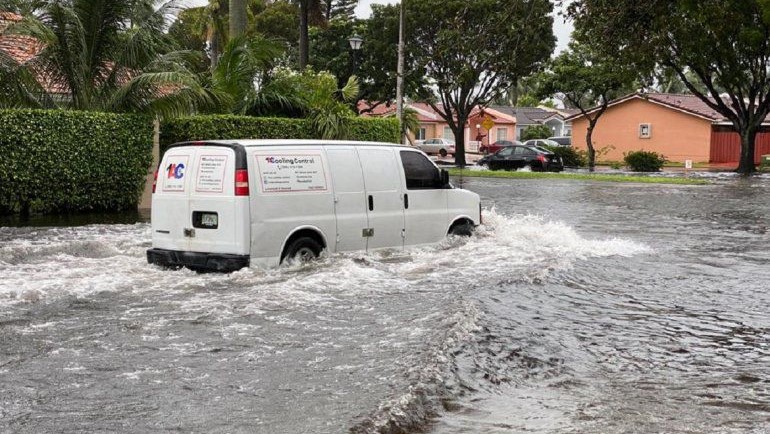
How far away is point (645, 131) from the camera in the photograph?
195ft

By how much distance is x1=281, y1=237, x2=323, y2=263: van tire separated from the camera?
36.6ft

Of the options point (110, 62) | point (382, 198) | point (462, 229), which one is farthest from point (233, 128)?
point (382, 198)

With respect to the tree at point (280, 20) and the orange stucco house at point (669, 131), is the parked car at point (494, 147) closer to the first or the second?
the orange stucco house at point (669, 131)

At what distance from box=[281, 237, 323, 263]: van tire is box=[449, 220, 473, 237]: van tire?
113 inches

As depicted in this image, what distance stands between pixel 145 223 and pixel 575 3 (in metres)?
10.5

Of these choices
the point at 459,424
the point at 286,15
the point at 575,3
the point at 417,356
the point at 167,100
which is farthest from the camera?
the point at 286,15

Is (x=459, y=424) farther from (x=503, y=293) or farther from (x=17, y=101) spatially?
(x=17, y=101)

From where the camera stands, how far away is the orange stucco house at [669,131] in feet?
189

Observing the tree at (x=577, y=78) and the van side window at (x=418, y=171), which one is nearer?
the van side window at (x=418, y=171)

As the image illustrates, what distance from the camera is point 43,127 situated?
17.7m

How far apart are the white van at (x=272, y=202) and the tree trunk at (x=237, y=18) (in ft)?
51.6

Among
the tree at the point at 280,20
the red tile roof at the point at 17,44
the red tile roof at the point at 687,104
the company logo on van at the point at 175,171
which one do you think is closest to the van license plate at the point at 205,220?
the company logo on van at the point at 175,171

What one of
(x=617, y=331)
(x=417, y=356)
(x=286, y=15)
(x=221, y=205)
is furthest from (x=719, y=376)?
(x=286, y=15)

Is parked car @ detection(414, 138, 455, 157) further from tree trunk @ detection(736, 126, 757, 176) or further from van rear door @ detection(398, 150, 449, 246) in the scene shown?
van rear door @ detection(398, 150, 449, 246)
